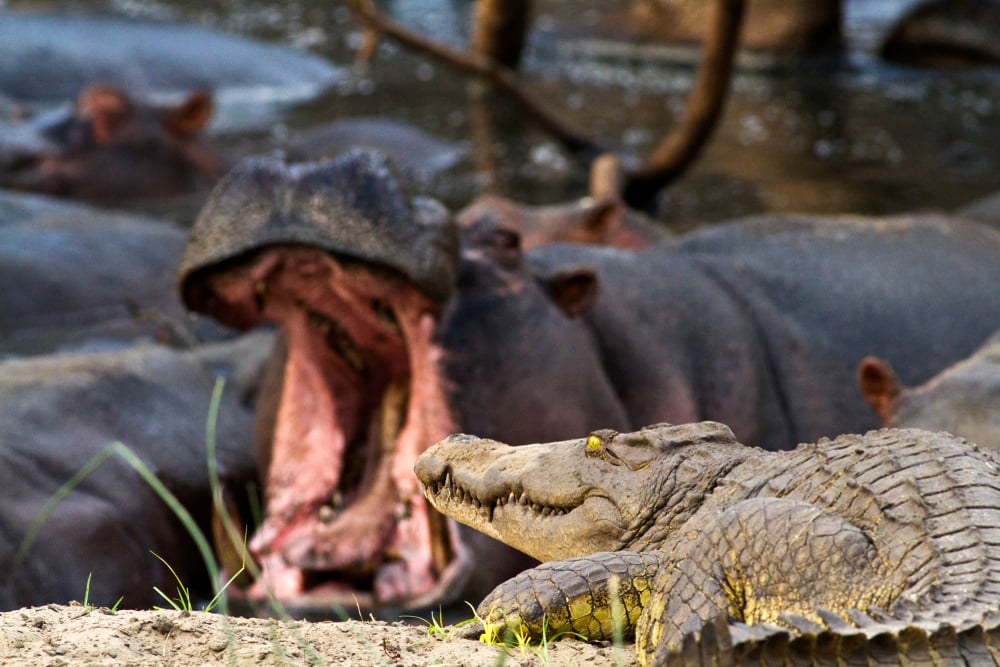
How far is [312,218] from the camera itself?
322 centimetres

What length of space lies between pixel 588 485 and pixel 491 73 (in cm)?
574

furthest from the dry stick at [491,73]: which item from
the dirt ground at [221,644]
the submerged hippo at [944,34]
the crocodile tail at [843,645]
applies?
the crocodile tail at [843,645]

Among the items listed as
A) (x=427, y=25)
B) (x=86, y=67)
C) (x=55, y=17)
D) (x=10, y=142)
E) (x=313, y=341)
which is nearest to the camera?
(x=313, y=341)

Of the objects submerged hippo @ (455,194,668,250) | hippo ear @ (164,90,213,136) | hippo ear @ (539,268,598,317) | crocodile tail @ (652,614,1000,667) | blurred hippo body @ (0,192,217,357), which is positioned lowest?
blurred hippo body @ (0,192,217,357)

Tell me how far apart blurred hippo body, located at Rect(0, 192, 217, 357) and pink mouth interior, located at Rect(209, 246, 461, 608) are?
1.62 meters

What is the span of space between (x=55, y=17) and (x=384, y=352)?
8676 mm

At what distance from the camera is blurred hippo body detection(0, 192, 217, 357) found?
5.27 meters

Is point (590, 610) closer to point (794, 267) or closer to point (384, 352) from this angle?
point (384, 352)

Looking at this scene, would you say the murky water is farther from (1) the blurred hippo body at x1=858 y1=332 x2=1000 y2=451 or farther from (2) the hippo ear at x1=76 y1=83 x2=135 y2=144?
(1) the blurred hippo body at x1=858 y1=332 x2=1000 y2=451

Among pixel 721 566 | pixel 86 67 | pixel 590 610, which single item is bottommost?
pixel 86 67

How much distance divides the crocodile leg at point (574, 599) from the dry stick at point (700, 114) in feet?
16.3

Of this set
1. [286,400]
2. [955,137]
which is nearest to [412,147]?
[955,137]

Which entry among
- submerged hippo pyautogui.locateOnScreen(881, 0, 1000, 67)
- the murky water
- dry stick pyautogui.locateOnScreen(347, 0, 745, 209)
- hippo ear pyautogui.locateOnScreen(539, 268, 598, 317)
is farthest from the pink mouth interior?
submerged hippo pyautogui.locateOnScreen(881, 0, 1000, 67)

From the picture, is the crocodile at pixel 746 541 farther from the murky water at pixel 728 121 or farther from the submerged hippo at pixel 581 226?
the murky water at pixel 728 121
